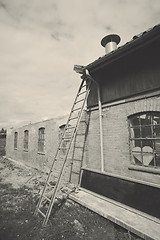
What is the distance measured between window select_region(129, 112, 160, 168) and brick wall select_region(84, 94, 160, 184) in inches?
7.2

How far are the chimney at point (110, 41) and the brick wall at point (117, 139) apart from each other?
9.74 ft

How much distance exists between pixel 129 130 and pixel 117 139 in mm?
519

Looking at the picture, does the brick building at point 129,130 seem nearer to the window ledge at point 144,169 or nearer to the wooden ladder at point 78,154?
the window ledge at point 144,169

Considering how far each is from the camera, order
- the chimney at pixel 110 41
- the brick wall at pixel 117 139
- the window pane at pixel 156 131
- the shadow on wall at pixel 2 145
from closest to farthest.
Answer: the window pane at pixel 156 131, the brick wall at pixel 117 139, the chimney at pixel 110 41, the shadow on wall at pixel 2 145

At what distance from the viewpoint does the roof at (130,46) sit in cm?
306

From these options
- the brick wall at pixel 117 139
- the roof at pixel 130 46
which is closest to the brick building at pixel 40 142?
the brick wall at pixel 117 139

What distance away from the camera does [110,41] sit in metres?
5.95

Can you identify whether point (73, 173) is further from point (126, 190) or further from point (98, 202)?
point (126, 190)

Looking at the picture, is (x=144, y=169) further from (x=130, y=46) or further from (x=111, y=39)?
(x=111, y=39)

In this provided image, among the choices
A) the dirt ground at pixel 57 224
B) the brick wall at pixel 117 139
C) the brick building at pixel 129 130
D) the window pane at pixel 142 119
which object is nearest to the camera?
the dirt ground at pixel 57 224

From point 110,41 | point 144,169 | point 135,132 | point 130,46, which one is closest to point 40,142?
point 135,132

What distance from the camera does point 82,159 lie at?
5500 millimetres

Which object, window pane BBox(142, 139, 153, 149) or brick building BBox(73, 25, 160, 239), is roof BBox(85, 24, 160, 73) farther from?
window pane BBox(142, 139, 153, 149)

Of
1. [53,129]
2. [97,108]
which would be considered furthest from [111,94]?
[53,129]
